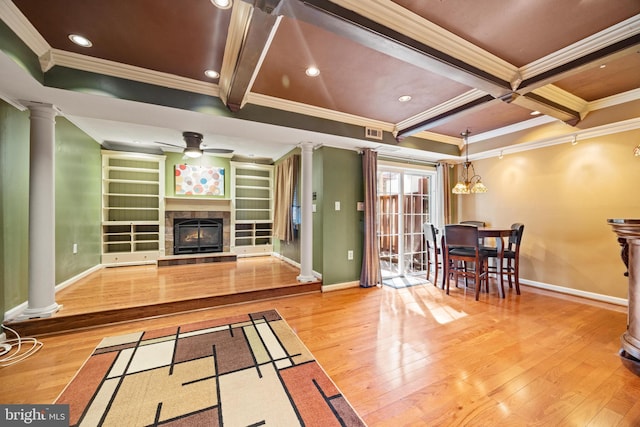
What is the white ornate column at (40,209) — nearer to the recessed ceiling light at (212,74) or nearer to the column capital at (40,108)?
the column capital at (40,108)

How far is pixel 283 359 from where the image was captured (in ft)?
6.51

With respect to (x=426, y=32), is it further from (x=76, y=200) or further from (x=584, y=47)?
(x=76, y=200)

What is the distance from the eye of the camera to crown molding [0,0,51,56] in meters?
1.62

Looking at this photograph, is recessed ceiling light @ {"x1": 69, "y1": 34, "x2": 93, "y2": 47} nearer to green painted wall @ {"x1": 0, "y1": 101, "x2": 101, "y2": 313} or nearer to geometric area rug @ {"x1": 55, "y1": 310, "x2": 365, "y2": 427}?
green painted wall @ {"x1": 0, "y1": 101, "x2": 101, "y2": 313}

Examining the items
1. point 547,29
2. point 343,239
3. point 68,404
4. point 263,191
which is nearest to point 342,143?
point 343,239

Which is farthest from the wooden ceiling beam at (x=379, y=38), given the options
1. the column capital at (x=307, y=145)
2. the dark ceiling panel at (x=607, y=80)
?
the column capital at (x=307, y=145)

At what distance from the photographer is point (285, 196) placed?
16.3ft

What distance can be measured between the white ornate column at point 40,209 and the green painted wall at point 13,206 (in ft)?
0.56

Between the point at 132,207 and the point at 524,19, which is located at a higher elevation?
the point at 524,19

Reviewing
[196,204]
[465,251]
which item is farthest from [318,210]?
[196,204]

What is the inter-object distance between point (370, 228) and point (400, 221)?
0.93 metres

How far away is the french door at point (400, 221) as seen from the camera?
4.70 meters

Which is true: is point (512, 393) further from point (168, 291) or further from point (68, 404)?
point (168, 291)

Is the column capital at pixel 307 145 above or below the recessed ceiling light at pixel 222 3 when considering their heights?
below
